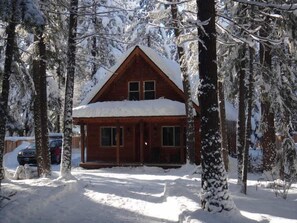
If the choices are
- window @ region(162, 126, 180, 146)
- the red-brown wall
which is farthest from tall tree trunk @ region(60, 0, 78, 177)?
window @ region(162, 126, 180, 146)

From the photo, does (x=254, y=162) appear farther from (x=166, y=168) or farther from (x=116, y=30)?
(x=116, y=30)

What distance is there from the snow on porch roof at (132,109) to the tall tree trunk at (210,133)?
12.6 meters

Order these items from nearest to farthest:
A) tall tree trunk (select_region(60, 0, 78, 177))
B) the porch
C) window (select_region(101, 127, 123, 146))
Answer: tall tree trunk (select_region(60, 0, 78, 177))
the porch
window (select_region(101, 127, 123, 146))

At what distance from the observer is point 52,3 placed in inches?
587

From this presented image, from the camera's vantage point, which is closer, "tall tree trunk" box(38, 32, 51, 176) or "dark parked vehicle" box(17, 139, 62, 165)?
"tall tree trunk" box(38, 32, 51, 176)

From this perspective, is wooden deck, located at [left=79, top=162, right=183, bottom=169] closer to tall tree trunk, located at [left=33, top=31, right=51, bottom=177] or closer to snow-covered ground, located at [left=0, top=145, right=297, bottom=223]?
tall tree trunk, located at [left=33, top=31, right=51, bottom=177]

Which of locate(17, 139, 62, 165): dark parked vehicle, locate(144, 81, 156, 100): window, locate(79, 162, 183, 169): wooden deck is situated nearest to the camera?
locate(79, 162, 183, 169): wooden deck

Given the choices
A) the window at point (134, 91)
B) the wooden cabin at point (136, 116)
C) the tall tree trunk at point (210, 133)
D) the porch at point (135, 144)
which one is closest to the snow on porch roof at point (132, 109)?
the wooden cabin at point (136, 116)

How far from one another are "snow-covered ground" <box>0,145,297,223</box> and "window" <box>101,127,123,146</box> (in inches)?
424

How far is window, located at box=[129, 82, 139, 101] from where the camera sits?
25.0 m

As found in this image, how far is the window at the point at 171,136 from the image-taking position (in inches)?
964

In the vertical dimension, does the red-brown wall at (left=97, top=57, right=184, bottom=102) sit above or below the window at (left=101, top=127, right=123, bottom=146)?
above

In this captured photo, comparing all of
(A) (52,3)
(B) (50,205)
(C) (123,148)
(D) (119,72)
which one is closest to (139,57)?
(D) (119,72)

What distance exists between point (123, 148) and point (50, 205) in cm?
1515
